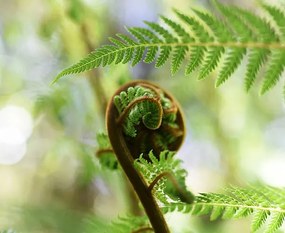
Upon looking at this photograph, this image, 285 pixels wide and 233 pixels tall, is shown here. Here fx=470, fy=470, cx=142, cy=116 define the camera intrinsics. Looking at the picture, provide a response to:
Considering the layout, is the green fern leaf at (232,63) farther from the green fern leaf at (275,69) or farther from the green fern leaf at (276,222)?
the green fern leaf at (276,222)

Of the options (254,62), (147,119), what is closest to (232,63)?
(254,62)

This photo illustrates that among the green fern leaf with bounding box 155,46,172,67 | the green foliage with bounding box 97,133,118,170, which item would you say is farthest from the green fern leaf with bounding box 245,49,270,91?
the green foliage with bounding box 97,133,118,170

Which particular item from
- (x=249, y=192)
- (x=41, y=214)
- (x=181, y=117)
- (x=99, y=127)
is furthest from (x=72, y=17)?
(x=249, y=192)

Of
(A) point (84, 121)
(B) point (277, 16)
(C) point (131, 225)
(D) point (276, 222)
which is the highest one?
(A) point (84, 121)

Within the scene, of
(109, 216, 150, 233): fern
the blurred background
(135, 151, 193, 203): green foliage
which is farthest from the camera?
the blurred background

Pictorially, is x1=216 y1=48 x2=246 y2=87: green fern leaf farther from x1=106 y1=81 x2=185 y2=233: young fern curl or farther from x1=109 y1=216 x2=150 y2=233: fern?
x1=109 y1=216 x2=150 y2=233: fern

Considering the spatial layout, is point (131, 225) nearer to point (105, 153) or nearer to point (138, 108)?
point (105, 153)
